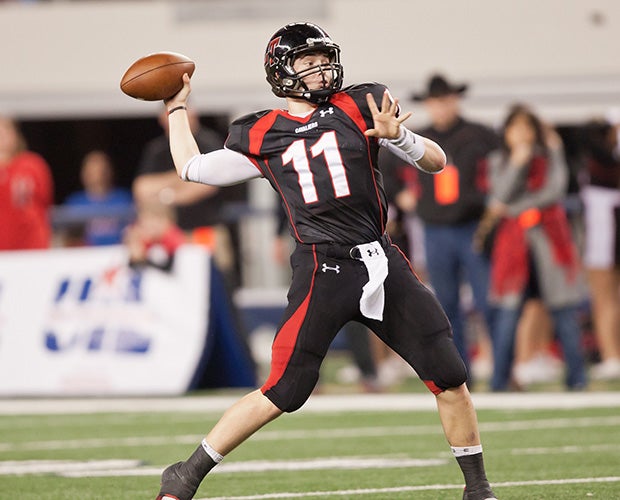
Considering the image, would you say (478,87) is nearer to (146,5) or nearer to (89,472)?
(146,5)

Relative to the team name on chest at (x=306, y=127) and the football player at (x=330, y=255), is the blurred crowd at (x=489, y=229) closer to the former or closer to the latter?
the football player at (x=330, y=255)

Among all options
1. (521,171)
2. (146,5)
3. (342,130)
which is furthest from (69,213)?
(342,130)

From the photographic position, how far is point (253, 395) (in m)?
Answer: 5.31

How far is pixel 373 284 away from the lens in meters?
5.30

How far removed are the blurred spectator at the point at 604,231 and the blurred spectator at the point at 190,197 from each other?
107 inches

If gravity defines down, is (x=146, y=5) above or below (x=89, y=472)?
above

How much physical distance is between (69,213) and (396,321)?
9101mm

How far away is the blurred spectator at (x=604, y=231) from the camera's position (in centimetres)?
1102

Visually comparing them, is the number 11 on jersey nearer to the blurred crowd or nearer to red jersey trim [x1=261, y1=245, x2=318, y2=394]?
red jersey trim [x1=261, y1=245, x2=318, y2=394]

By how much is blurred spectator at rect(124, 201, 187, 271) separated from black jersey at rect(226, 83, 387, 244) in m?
5.46

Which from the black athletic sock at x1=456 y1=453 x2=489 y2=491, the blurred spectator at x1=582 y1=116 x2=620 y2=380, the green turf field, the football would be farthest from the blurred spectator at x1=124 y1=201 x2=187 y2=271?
the black athletic sock at x1=456 y1=453 x2=489 y2=491

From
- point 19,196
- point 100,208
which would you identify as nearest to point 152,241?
point 19,196

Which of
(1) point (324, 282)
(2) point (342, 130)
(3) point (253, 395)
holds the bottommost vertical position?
(3) point (253, 395)

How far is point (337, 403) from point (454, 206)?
157 centimetres
